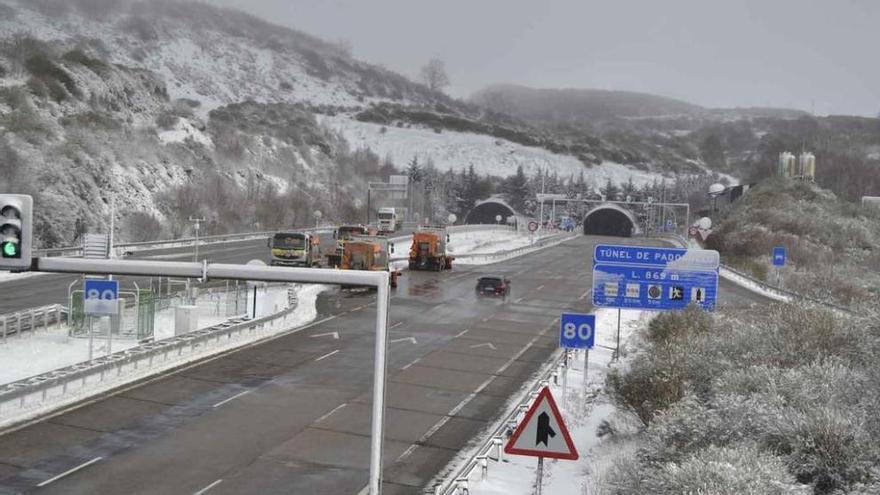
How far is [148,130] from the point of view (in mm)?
89562

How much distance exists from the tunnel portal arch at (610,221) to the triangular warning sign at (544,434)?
12839 cm

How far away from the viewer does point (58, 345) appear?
27516 mm

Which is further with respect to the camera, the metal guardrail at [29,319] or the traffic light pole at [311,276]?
the metal guardrail at [29,319]

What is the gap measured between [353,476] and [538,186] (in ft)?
593

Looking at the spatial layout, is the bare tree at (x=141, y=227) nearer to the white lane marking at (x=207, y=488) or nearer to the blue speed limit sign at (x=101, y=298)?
the blue speed limit sign at (x=101, y=298)

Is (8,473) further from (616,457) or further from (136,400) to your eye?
(616,457)

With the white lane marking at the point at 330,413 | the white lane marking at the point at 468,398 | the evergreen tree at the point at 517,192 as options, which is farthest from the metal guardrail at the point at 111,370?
the evergreen tree at the point at 517,192

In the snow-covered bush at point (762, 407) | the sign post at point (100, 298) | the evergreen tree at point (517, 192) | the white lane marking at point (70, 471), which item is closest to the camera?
the snow-covered bush at point (762, 407)

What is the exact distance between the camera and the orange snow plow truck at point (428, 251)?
58781 mm

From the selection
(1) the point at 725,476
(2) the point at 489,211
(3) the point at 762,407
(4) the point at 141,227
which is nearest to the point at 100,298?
(3) the point at 762,407

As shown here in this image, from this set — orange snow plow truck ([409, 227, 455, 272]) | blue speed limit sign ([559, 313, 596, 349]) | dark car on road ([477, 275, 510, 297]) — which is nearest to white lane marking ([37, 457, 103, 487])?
blue speed limit sign ([559, 313, 596, 349])

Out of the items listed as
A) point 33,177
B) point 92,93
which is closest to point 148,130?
point 92,93

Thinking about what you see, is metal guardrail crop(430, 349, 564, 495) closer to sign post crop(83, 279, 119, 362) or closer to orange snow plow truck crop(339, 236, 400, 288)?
sign post crop(83, 279, 119, 362)

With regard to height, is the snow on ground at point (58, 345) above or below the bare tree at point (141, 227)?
below
